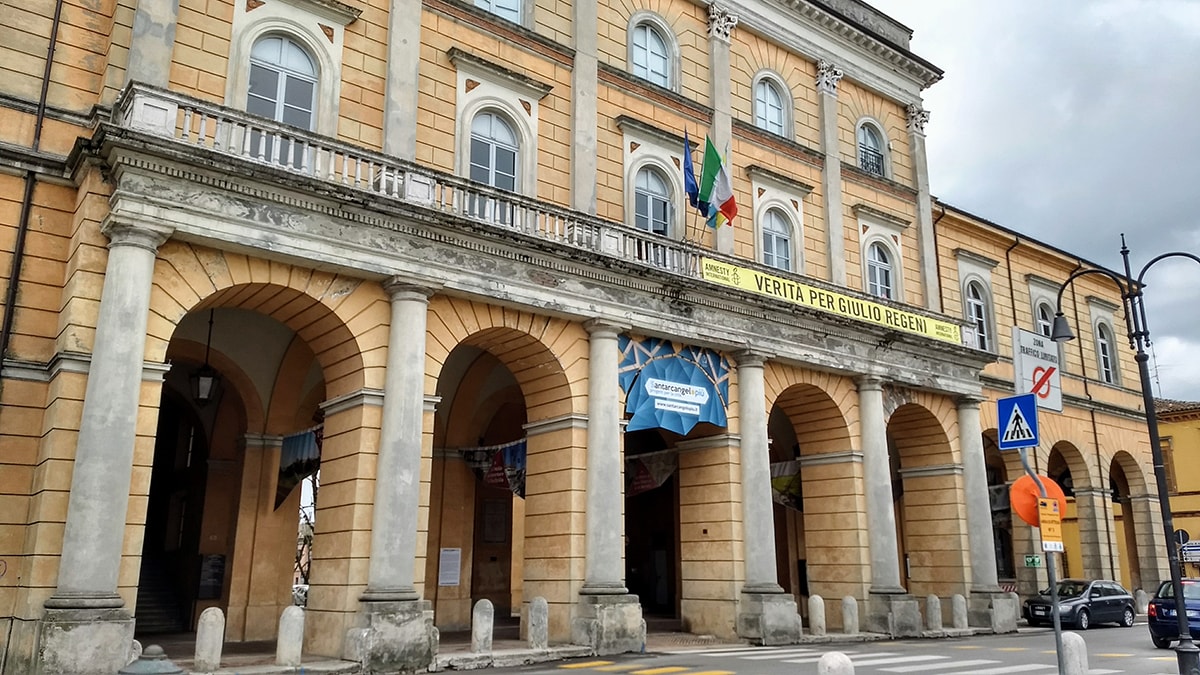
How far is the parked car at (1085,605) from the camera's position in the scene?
Result: 25859 millimetres

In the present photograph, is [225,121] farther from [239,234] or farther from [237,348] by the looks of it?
[237,348]

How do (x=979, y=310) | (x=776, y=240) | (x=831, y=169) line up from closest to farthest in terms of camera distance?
1. (x=776, y=240)
2. (x=831, y=169)
3. (x=979, y=310)

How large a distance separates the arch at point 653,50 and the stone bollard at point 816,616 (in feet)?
41.3

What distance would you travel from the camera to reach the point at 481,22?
1934 cm

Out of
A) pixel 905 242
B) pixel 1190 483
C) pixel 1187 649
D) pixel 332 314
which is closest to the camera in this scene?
pixel 1187 649

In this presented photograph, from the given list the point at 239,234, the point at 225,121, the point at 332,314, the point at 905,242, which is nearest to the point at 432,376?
the point at 332,314

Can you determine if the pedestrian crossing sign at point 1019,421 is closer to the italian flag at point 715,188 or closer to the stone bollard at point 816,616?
the italian flag at point 715,188

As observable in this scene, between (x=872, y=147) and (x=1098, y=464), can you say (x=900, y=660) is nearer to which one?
(x=872, y=147)

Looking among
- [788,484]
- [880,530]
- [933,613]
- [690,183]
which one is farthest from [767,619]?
[690,183]

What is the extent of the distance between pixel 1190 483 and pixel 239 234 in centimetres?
4121

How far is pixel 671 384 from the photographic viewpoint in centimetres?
1995

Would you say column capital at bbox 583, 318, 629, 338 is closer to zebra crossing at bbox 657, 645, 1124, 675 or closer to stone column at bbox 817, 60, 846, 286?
zebra crossing at bbox 657, 645, 1124, 675

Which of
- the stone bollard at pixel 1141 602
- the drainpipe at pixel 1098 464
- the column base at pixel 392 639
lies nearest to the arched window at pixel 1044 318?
the drainpipe at pixel 1098 464

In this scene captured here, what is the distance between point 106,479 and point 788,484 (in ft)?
56.5
